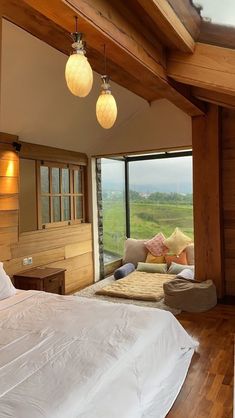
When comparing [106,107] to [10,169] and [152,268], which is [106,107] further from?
[152,268]

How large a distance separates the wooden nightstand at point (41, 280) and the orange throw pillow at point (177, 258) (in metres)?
2.12

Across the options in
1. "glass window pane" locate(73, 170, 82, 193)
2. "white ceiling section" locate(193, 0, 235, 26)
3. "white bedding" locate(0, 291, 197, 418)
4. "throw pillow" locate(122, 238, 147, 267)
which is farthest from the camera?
"throw pillow" locate(122, 238, 147, 267)

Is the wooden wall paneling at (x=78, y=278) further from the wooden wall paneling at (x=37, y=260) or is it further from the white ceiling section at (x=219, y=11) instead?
the white ceiling section at (x=219, y=11)

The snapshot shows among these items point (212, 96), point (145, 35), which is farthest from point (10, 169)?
point (212, 96)

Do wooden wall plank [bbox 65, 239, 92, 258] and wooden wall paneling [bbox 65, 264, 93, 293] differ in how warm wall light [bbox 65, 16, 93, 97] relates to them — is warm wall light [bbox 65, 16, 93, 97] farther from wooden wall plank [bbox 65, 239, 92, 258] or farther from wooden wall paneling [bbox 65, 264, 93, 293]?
wooden wall paneling [bbox 65, 264, 93, 293]

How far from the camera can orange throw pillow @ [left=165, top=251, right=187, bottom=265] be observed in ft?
18.9

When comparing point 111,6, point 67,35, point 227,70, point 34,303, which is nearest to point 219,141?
point 227,70

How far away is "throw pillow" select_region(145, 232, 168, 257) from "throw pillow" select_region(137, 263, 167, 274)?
250mm

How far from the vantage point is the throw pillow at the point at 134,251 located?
614 cm

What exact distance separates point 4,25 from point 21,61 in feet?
1.60

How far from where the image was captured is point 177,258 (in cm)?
577

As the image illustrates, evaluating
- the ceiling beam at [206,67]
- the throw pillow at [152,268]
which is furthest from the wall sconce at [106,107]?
the throw pillow at [152,268]

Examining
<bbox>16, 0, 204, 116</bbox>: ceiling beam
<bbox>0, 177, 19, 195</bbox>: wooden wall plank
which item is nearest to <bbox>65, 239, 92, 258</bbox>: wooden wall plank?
<bbox>0, 177, 19, 195</bbox>: wooden wall plank

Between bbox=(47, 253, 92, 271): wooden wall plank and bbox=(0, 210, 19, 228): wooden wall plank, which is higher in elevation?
bbox=(0, 210, 19, 228): wooden wall plank
